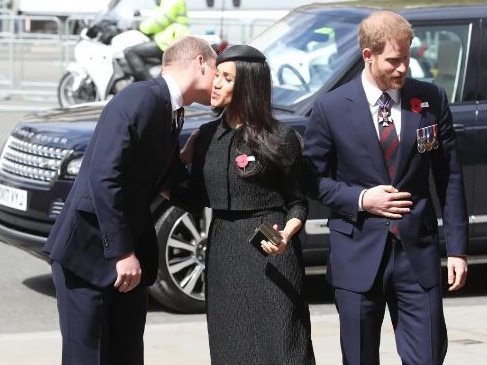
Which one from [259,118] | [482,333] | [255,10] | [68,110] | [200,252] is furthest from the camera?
[255,10]

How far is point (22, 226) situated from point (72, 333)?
3.47 metres

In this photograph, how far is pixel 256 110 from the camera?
5.17 metres

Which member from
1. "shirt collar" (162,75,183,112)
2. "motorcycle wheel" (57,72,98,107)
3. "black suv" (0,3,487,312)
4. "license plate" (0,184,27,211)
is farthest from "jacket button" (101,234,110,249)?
"motorcycle wheel" (57,72,98,107)

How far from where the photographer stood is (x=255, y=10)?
2464 centimetres

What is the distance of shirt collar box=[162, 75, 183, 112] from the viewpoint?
16.9ft

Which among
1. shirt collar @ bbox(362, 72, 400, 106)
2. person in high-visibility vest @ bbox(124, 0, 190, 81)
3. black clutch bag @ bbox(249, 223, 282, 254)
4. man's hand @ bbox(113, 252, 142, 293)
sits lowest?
person in high-visibility vest @ bbox(124, 0, 190, 81)

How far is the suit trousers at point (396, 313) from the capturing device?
17.6 ft

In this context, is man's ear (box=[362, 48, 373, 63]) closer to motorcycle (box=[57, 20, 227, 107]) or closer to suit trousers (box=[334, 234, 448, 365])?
suit trousers (box=[334, 234, 448, 365])

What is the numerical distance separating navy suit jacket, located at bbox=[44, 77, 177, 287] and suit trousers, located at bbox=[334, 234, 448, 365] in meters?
0.85

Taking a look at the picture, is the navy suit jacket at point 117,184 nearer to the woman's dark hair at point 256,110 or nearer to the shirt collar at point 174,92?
the shirt collar at point 174,92

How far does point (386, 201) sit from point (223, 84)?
0.74 meters

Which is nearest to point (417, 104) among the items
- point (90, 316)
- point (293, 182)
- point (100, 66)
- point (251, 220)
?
point (293, 182)

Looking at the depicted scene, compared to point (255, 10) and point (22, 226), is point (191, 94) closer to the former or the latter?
point (22, 226)

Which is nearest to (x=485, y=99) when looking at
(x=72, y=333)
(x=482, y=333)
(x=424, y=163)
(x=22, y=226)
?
(x=482, y=333)
